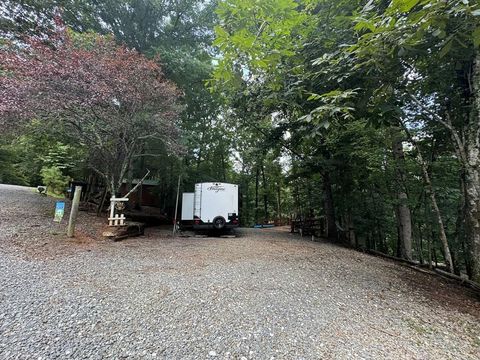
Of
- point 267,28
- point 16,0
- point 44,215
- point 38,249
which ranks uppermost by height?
point 16,0

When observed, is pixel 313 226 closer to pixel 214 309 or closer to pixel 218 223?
pixel 218 223

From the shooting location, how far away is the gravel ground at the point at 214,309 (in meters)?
2.03

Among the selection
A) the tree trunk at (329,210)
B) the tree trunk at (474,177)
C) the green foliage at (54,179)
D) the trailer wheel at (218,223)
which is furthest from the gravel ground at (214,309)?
the green foliage at (54,179)

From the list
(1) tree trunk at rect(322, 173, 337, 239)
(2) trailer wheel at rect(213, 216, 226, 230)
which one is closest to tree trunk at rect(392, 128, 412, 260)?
(1) tree trunk at rect(322, 173, 337, 239)

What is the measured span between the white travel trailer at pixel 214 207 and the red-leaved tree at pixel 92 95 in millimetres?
2687

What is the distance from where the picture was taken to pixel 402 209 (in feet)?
24.6

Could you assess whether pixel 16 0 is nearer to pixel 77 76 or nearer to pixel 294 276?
pixel 77 76

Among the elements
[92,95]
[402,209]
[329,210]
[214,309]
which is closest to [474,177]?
[402,209]

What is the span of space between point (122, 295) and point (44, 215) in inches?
234

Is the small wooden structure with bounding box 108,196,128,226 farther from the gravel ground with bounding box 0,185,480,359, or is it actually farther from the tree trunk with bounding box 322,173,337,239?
the tree trunk with bounding box 322,173,337,239

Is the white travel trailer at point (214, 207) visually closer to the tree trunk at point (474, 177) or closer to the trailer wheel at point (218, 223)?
the trailer wheel at point (218, 223)

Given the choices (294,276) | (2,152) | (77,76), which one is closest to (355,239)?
(294,276)

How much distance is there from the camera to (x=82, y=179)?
11938mm

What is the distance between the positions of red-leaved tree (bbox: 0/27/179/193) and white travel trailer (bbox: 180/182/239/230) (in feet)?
8.82
